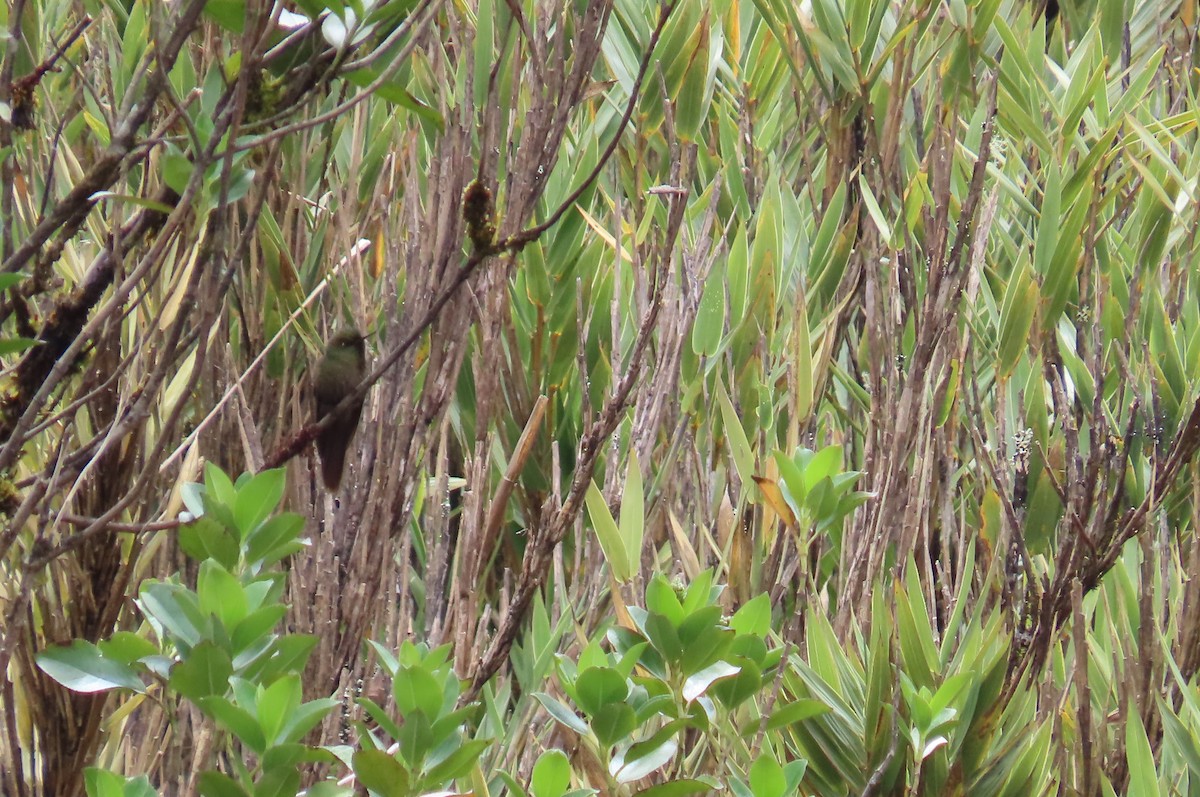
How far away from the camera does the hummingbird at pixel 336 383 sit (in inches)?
38.5

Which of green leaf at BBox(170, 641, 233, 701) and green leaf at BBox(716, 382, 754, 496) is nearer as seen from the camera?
green leaf at BBox(170, 641, 233, 701)

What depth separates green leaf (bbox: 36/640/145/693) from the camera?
67 cm

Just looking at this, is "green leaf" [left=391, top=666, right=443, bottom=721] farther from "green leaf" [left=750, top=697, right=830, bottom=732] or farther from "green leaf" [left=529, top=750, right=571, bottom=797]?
"green leaf" [left=750, top=697, right=830, bottom=732]

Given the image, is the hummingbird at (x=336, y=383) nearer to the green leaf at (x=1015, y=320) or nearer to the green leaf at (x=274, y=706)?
the green leaf at (x=274, y=706)

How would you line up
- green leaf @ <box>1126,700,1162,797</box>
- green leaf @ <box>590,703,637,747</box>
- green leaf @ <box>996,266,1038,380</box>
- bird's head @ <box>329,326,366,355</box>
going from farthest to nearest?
green leaf @ <box>996,266,1038,380</box> < bird's head @ <box>329,326,366,355</box> < green leaf @ <box>1126,700,1162,797</box> < green leaf @ <box>590,703,637,747</box>

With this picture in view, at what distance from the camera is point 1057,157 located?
1.60 metres

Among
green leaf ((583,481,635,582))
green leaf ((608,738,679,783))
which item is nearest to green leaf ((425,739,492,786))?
green leaf ((608,738,679,783))

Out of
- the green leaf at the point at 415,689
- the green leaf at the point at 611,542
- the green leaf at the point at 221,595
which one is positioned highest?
the green leaf at the point at 611,542

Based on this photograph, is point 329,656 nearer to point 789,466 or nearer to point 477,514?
point 477,514

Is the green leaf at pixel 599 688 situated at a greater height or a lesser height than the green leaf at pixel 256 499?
lesser

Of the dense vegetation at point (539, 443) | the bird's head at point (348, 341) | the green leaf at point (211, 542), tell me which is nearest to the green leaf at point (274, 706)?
the dense vegetation at point (539, 443)

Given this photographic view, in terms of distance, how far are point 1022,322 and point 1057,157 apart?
1.25 feet

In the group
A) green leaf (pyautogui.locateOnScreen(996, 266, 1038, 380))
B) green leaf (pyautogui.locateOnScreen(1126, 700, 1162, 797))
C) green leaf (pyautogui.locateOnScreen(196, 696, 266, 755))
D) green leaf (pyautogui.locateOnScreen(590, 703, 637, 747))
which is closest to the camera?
green leaf (pyautogui.locateOnScreen(196, 696, 266, 755))

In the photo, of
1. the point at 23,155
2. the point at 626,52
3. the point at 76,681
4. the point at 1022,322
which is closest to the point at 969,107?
the point at 626,52
